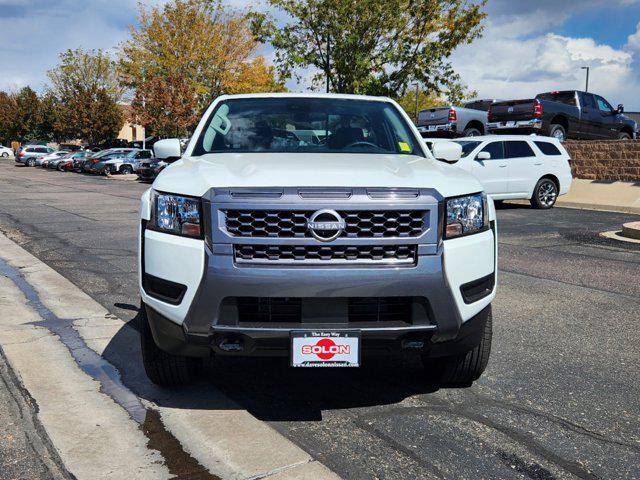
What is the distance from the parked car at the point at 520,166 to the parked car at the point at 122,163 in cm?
2665

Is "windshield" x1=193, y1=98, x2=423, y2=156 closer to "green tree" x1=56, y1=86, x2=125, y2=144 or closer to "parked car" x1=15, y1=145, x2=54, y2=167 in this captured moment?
"parked car" x1=15, y1=145, x2=54, y2=167

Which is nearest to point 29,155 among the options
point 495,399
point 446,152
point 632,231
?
point 632,231

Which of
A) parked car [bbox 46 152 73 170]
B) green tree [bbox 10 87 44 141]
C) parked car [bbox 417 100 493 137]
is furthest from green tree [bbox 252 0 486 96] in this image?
green tree [bbox 10 87 44 141]

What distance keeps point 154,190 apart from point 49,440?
4.31 ft

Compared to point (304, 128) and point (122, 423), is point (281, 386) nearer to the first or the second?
point (122, 423)

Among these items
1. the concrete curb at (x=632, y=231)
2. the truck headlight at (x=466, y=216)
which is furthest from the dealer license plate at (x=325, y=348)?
the concrete curb at (x=632, y=231)

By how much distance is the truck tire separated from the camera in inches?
852

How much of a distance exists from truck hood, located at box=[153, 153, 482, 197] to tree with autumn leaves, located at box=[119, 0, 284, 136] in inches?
1585

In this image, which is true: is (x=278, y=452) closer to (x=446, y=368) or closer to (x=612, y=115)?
(x=446, y=368)

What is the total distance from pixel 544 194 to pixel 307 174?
14.5 m

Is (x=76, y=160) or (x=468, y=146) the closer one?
(x=468, y=146)

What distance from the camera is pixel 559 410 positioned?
11.9 ft

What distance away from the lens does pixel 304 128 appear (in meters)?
4.59

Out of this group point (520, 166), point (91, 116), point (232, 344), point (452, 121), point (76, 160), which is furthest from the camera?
point (91, 116)
